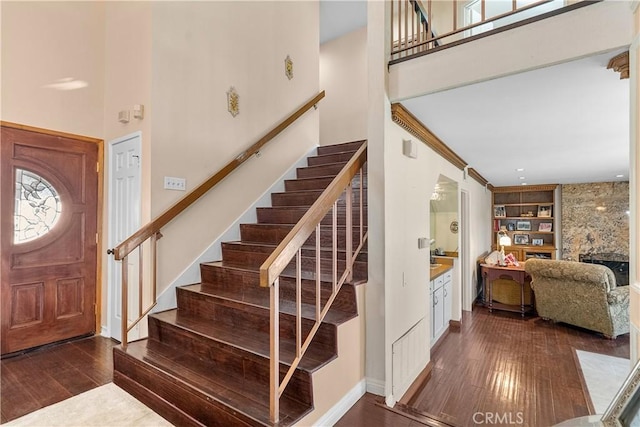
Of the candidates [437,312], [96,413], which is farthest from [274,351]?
[437,312]

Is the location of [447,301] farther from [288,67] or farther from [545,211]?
[545,211]

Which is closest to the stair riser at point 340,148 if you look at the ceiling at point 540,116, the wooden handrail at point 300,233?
the ceiling at point 540,116

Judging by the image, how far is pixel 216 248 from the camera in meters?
3.21

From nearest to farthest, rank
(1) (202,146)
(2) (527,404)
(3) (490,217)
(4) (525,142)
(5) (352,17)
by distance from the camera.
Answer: (2) (527,404), (1) (202,146), (4) (525,142), (5) (352,17), (3) (490,217)

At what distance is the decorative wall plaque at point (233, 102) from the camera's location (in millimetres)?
3330

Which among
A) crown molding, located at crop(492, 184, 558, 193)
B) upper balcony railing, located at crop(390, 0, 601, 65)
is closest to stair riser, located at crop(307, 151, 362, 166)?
upper balcony railing, located at crop(390, 0, 601, 65)

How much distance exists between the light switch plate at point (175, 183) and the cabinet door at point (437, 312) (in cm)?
309

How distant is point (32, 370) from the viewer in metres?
2.48

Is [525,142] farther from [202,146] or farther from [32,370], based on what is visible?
[32,370]

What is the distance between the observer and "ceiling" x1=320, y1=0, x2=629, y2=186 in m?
2.06

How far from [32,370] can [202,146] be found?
7.40ft

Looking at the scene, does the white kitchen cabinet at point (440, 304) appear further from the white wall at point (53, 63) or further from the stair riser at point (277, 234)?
the white wall at point (53, 63)

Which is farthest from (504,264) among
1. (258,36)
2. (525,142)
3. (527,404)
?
(258,36)

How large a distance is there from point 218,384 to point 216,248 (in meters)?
1.56
